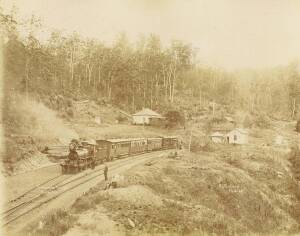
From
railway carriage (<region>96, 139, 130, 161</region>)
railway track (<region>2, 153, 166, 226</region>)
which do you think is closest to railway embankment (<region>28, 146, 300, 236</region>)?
railway track (<region>2, 153, 166, 226</region>)

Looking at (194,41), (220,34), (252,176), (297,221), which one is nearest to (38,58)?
(194,41)

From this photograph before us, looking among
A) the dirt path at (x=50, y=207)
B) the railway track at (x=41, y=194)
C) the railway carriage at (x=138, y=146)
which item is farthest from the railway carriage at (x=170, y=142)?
the dirt path at (x=50, y=207)

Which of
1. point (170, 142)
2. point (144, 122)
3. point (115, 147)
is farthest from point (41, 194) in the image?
point (170, 142)

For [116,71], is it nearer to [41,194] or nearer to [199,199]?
[199,199]

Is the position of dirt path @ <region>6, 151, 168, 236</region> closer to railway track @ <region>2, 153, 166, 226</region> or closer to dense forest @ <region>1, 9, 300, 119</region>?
railway track @ <region>2, 153, 166, 226</region>

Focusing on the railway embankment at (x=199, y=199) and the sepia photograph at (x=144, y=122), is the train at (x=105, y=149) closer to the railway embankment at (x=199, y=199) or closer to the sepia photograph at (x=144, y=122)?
the sepia photograph at (x=144, y=122)
